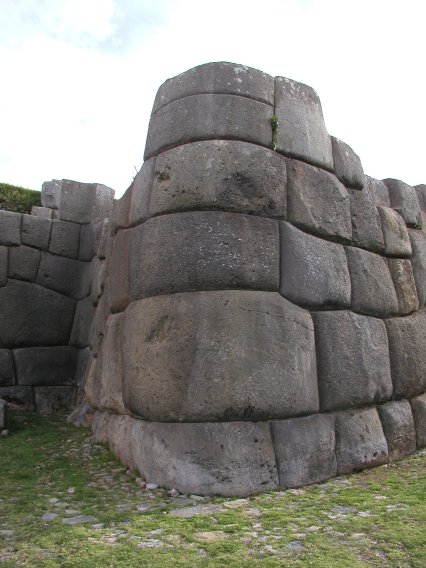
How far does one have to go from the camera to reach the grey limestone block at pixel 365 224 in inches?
181

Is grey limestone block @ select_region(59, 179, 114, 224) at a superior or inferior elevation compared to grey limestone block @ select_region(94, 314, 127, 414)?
superior

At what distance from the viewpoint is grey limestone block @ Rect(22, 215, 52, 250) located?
6.33 metres

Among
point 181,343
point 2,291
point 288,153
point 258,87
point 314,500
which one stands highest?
point 258,87

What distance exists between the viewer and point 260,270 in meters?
3.66

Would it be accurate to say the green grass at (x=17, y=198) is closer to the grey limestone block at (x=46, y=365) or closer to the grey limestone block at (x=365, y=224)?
the grey limestone block at (x=46, y=365)

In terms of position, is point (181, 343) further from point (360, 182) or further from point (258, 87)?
point (360, 182)

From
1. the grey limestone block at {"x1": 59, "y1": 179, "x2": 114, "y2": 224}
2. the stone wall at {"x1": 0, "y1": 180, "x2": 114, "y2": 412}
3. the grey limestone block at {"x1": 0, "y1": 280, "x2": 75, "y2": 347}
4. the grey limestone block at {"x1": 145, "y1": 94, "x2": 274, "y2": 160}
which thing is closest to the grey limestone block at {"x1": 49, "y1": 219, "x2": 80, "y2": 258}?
the stone wall at {"x1": 0, "y1": 180, "x2": 114, "y2": 412}

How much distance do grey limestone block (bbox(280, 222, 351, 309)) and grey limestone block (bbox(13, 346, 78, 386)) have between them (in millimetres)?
3489

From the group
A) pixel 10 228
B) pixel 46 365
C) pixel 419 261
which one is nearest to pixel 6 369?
pixel 46 365

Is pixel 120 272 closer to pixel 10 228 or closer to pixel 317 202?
pixel 317 202

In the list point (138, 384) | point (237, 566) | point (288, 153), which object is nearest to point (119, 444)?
point (138, 384)

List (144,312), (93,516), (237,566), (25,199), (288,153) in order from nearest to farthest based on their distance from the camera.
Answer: (237,566)
(93,516)
(144,312)
(288,153)
(25,199)

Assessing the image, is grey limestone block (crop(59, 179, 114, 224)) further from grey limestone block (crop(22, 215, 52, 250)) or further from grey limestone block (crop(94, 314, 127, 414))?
grey limestone block (crop(94, 314, 127, 414))

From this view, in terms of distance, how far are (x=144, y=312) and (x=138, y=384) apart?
50cm
